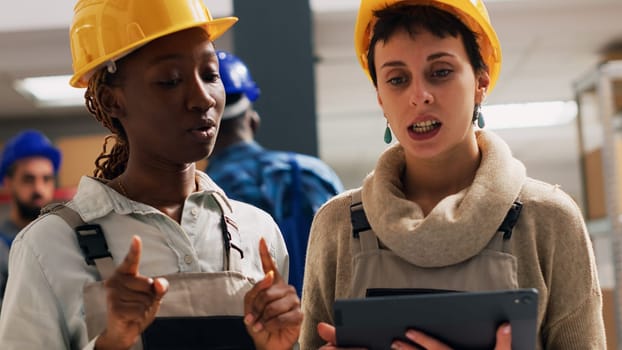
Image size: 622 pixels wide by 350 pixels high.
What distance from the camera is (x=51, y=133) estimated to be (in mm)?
7734

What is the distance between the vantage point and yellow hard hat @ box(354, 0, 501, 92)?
5.40ft

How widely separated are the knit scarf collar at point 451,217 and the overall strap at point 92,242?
0.53 m

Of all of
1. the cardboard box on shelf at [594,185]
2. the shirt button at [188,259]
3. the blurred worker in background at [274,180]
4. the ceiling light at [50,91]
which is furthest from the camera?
the ceiling light at [50,91]

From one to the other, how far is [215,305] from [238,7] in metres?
3.12

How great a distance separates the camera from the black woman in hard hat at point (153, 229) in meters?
1.39

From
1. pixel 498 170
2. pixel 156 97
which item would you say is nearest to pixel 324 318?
pixel 498 170

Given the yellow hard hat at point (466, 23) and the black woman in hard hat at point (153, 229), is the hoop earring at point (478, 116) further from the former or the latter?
the black woman in hard hat at point (153, 229)

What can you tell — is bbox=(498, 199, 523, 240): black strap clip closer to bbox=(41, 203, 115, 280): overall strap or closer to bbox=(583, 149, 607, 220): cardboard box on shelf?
bbox=(41, 203, 115, 280): overall strap

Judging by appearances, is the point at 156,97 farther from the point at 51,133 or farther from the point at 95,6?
the point at 51,133

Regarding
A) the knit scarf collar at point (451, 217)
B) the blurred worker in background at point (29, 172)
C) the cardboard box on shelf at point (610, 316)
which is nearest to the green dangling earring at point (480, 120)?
the knit scarf collar at point (451, 217)

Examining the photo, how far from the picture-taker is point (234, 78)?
2.92 m

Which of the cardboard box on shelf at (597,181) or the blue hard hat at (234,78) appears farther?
the cardboard box on shelf at (597,181)

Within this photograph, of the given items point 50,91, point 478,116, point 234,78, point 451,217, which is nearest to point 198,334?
point 451,217

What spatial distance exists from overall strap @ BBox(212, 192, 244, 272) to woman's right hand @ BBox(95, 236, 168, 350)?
25 centimetres
